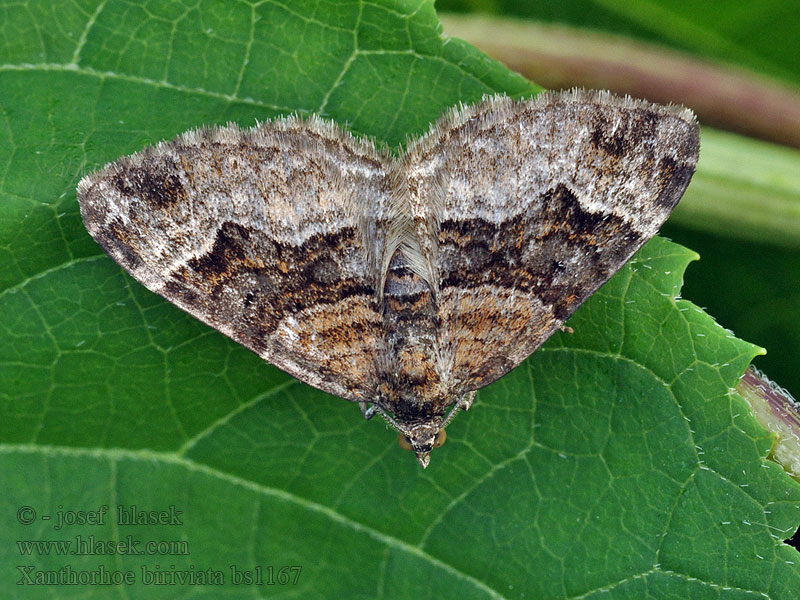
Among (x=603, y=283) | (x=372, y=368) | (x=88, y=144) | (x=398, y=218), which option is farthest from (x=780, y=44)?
(x=88, y=144)

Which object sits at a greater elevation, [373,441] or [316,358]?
[316,358]

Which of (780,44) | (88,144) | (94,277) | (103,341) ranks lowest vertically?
(103,341)

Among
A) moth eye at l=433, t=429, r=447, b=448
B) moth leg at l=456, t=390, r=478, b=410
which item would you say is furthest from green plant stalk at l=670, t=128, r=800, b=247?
moth eye at l=433, t=429, r=447, b=448

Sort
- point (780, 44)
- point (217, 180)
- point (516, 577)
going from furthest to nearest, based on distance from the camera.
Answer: point (780, 44) → point (516, 577) → point (217, 180)

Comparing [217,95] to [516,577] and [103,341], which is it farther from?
[516,577]

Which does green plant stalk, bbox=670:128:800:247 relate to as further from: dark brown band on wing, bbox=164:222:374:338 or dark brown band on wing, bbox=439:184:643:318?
dark brown band on wing, bbox=164:222:374:338

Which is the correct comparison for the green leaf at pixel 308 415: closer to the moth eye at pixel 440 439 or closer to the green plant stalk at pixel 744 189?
the moth eye at pixel 440 439

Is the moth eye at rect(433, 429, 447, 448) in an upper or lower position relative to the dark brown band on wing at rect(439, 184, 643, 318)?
lower
